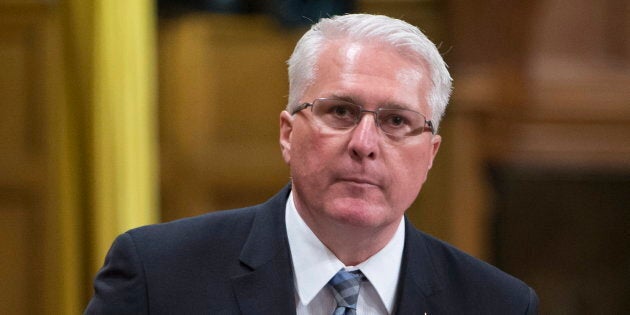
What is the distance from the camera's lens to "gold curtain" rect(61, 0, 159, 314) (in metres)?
2.72

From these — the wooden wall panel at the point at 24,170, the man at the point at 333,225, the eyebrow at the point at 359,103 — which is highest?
the eyebrow at the point at 359,103

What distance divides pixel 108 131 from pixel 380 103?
123 centimetres

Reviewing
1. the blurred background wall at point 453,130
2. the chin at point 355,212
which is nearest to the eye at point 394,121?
the chin at point 355,212

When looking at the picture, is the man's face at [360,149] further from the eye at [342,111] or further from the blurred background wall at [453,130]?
the blurred background wall at [453,130]

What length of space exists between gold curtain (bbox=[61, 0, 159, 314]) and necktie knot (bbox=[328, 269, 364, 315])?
1140mm

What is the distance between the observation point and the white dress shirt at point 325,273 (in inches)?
67.7

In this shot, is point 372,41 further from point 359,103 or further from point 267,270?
point 267,270

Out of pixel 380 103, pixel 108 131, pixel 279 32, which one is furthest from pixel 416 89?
pixel 279 32

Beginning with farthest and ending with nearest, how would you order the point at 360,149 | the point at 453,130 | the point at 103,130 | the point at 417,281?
the point at 453,130 → the point at 103,130 → the point at 417,281 → the point at 360,149

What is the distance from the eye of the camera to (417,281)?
179cm

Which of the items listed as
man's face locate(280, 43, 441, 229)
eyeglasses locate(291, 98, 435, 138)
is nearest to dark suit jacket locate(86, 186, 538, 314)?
man's face locate(280, 43, 441, 229)

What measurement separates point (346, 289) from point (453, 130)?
182 centimetres

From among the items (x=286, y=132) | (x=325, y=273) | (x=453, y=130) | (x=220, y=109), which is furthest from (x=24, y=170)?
(x=325, y=273)

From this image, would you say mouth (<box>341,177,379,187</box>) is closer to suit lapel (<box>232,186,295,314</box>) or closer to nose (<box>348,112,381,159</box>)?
nose (<box>348,112,381,159</box>)
